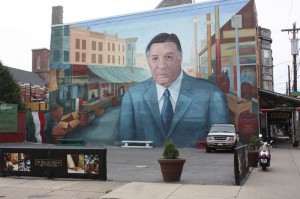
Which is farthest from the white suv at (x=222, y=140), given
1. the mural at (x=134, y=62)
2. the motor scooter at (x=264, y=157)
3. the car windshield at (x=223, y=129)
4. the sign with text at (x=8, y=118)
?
the sign with text at (x=8, y=118)

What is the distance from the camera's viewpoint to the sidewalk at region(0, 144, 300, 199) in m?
9.91

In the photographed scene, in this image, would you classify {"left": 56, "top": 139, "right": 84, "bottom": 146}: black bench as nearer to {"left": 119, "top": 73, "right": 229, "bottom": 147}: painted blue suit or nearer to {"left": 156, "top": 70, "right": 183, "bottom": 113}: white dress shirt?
{"left": 119, "top": 73, "right": 229, "bottom": 147}: painted blue suit

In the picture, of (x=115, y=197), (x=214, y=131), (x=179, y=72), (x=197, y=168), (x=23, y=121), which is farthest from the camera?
(x=23, y=121)

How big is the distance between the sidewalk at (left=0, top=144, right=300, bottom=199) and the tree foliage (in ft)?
138

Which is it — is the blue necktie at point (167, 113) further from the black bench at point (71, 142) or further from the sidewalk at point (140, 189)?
the sidewalk at point (140, 189)

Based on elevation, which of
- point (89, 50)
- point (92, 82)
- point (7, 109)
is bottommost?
point (7, 109)

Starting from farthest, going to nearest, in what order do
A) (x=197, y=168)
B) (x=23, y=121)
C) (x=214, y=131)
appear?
(x=23, y=121)
(x=214, y=131)
(x=197, y=168)

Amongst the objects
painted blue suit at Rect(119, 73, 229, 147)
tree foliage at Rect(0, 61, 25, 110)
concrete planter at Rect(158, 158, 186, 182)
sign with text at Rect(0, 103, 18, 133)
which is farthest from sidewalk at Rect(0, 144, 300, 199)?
tree foliage at Rect(0, 61, 25, 110)

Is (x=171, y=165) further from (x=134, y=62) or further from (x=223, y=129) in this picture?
(x=134, y=62)

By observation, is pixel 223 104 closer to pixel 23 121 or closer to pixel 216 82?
pixel 216 82

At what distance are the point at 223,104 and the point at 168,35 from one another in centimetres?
792

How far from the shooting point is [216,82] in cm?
3138

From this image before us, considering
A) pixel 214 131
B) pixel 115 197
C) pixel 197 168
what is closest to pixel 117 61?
pixel 214 131

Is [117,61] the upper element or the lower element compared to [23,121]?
upper
